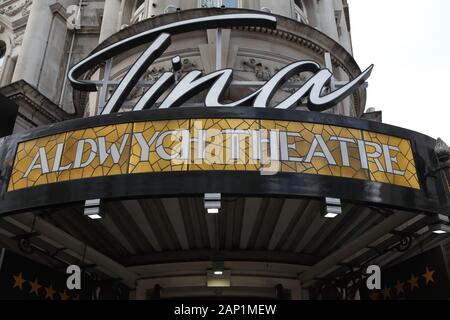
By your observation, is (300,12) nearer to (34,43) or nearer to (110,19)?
(110,19)

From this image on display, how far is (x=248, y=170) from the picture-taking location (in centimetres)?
654

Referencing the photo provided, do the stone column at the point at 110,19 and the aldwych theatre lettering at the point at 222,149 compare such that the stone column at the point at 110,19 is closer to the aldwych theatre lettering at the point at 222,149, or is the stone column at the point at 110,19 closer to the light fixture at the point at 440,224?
the aldwych theatre lettering at the point at 222,149

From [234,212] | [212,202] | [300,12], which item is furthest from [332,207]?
[300,12]

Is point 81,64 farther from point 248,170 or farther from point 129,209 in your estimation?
point 248,170

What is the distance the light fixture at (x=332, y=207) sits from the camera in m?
6.32

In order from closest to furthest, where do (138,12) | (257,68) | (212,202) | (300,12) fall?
(212,202), (257,68), (138,12), (300,12)

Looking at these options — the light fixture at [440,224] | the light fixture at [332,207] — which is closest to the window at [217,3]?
the light fixture at [332,207]

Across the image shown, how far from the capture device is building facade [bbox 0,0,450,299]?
6949 mm

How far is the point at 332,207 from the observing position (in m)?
6.34

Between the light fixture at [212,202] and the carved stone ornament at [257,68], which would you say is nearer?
the light fixture at [212,202]

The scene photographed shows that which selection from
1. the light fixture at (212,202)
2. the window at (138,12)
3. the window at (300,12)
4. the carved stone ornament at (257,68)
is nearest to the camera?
the light fixture at (212,202)

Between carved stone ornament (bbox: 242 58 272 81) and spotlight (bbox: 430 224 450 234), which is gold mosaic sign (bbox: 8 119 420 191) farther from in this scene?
carved stone ornament (bbox: 242 58 272 81)

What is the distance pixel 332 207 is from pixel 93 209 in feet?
12.0

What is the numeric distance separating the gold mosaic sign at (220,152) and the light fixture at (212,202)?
0.45 m
